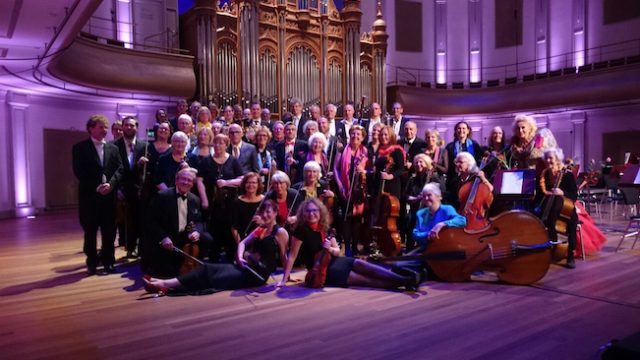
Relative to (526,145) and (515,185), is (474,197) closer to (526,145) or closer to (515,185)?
(515,185)

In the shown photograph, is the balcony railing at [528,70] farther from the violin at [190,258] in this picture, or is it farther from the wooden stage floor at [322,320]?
the violin at [190,258]

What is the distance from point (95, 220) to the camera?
155 inches

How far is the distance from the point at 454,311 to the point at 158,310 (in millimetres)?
1774

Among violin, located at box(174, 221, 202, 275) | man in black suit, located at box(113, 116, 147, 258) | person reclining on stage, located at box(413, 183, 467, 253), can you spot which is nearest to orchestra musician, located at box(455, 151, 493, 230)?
person reclining on stage, located at box(413, 183, 467, 253)

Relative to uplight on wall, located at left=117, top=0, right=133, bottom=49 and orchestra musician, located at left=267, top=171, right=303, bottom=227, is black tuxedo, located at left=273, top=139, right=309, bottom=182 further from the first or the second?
uplight on wall, located at left=117, top=0, right=133, bottom=49

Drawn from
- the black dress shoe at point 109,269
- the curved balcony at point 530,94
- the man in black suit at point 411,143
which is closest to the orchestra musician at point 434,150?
the man in black suit at point 411,143

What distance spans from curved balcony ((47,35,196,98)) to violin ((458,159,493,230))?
17.7 feet

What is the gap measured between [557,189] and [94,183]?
3.72 m

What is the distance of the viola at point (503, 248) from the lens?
3.26m

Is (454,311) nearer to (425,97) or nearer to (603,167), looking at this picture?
(603,167)

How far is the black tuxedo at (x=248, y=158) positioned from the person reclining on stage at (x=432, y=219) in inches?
60.2

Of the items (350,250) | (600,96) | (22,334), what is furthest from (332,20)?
(22,334)

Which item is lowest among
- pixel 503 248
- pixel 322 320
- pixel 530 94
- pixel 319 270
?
pixel 322 320

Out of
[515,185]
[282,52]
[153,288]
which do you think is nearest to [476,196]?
[515,185]
